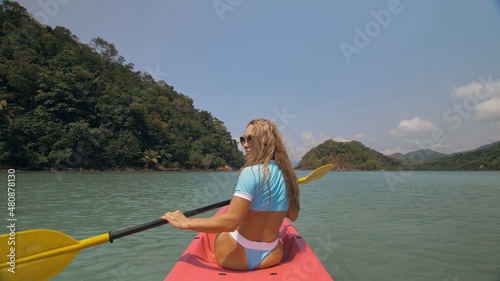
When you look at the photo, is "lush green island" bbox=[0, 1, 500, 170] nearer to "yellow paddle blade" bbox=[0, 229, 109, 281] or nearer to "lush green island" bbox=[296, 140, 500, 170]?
"yellow paddle blade" bbox=[0, 229, 109, 281]

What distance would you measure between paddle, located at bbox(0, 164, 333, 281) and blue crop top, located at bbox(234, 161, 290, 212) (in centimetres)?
104

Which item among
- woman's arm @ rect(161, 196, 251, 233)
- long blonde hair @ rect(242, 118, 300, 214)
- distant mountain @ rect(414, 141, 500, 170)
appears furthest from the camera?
distant mountain @ rect(414, 141, 500, 170)

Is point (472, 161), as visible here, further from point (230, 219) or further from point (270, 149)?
point (230, 219)

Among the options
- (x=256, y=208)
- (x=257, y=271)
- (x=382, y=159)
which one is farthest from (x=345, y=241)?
(x=382, y=159)

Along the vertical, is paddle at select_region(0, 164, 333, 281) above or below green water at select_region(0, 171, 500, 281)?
above

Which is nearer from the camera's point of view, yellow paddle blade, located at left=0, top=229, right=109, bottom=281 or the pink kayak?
the pink kayak

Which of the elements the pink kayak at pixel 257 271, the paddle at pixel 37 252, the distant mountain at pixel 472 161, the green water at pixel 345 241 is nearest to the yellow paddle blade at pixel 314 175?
the green water at pixel 345 241

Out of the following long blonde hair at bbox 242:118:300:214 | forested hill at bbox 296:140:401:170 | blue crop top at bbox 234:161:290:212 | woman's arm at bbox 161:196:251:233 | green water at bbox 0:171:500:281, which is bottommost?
green water at bbox 0:171:500:281

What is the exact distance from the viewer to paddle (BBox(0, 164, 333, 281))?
265 centimetres

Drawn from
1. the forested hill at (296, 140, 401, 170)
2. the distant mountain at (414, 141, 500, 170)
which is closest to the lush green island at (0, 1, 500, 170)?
the forested hill at (296, 140, 401, 170)

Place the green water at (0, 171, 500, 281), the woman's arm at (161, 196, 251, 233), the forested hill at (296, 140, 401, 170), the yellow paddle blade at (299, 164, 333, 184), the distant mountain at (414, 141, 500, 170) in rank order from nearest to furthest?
the woman's arm at (161, 196, 251, 233), the green water at (0, 171, 500, 281), the yellow paddle blade at (299, 164, 333, 184), the distant mountain at (414, 141, 500, 170), the forested hill at (296, 140, 401, 170)

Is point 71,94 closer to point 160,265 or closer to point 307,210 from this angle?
point 307,210

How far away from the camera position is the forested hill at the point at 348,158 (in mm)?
127656

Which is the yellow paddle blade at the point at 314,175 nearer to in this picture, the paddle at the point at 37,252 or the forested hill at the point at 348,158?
the paddle at the point at 37,252
